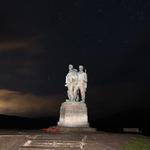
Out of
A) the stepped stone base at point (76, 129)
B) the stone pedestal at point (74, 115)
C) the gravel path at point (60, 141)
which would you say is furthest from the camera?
the stone pedestal at point (74, 115)

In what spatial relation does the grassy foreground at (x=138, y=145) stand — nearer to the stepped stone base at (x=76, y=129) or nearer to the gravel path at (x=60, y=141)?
the gravel path at (x=60, y=141)

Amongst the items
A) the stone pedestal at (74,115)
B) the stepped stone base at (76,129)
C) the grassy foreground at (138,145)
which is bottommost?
the grassy foreground at (138,145)

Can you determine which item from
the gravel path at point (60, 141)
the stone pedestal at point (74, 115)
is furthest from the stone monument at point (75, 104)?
the gravel path at point (60, 141)

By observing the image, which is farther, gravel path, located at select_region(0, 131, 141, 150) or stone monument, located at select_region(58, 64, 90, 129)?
stone monument, located at select_region(58, 64, 90, 129)

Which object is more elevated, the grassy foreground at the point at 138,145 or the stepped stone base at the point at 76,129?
the stepped stone base at the point at 76,129

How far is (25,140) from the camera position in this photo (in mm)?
20891

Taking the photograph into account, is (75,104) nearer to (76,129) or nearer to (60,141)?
(76,129)

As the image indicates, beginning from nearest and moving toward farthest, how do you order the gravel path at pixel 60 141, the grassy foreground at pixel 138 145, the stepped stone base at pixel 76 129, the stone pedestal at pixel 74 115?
the gravel path at pixel 60 141 → the grassy foreground at pixel 138 145 → the stepped stone base at pixel 76 129 → the stone pedestal at pixel 74 115

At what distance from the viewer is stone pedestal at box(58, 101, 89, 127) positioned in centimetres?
2872

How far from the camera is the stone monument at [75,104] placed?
1131 inches

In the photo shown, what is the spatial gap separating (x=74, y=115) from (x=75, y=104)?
2.53 feet

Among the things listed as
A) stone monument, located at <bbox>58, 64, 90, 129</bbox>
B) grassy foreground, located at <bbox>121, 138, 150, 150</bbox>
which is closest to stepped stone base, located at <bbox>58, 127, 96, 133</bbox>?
stone monument, located at <bbox>58, 64, 90, 129</bbox>

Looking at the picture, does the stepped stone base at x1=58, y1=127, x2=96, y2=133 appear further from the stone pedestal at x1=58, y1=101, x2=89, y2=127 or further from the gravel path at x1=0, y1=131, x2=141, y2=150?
the gravel path at x1=0, y1=131, x2=141, y2=150

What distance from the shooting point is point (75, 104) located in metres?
29.0
